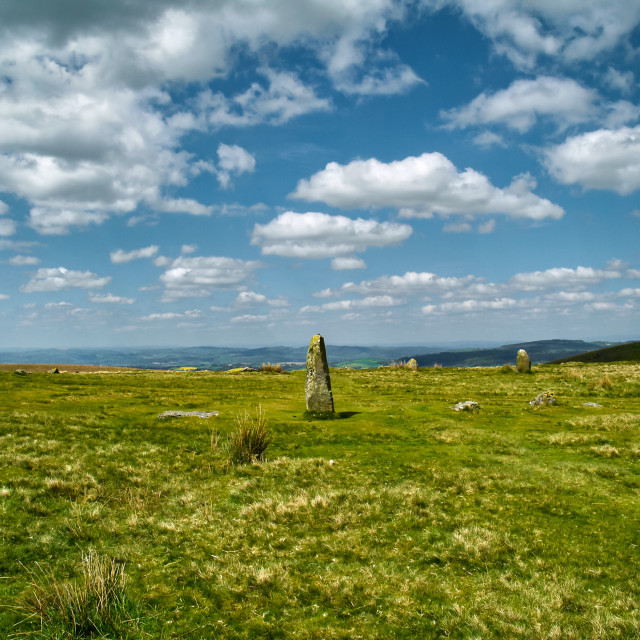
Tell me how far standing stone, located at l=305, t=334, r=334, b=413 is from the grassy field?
282cm

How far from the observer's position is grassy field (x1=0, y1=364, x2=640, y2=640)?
324 inches

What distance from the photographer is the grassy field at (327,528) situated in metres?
8.23

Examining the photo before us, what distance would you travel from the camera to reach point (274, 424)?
26.4m

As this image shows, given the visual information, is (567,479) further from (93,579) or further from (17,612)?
(17,612)

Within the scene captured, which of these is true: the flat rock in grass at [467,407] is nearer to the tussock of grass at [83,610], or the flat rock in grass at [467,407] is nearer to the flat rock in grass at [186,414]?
the flat rock in grass at [186,414]

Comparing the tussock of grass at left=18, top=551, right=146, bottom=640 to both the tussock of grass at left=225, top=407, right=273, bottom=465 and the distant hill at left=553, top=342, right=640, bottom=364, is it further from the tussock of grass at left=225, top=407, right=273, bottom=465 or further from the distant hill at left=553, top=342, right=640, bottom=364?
the distant hill at left=553, top=342, right=640, bottom=364

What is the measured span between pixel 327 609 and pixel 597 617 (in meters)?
5.04

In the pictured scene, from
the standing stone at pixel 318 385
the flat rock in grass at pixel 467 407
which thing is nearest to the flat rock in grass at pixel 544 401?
the flat rock in grass at pixel 467 407

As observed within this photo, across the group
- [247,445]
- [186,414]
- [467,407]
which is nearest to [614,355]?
[467,407]

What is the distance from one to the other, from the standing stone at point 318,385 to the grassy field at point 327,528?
2821mm

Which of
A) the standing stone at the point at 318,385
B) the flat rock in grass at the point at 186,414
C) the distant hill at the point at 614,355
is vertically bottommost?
the distant hill at the point at 614,355

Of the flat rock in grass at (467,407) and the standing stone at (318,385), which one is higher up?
the standing stone at (318,385)

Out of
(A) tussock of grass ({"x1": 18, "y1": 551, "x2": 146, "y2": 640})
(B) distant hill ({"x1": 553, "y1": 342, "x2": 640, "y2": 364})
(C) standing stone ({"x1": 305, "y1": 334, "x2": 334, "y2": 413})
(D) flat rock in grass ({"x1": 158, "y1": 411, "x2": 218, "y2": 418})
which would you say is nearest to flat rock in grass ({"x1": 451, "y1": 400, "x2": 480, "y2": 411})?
(C) standing stone ({"x1": 305, "y1": 334, "x2": 334, "y2": 413})

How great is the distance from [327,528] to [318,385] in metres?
17.2
